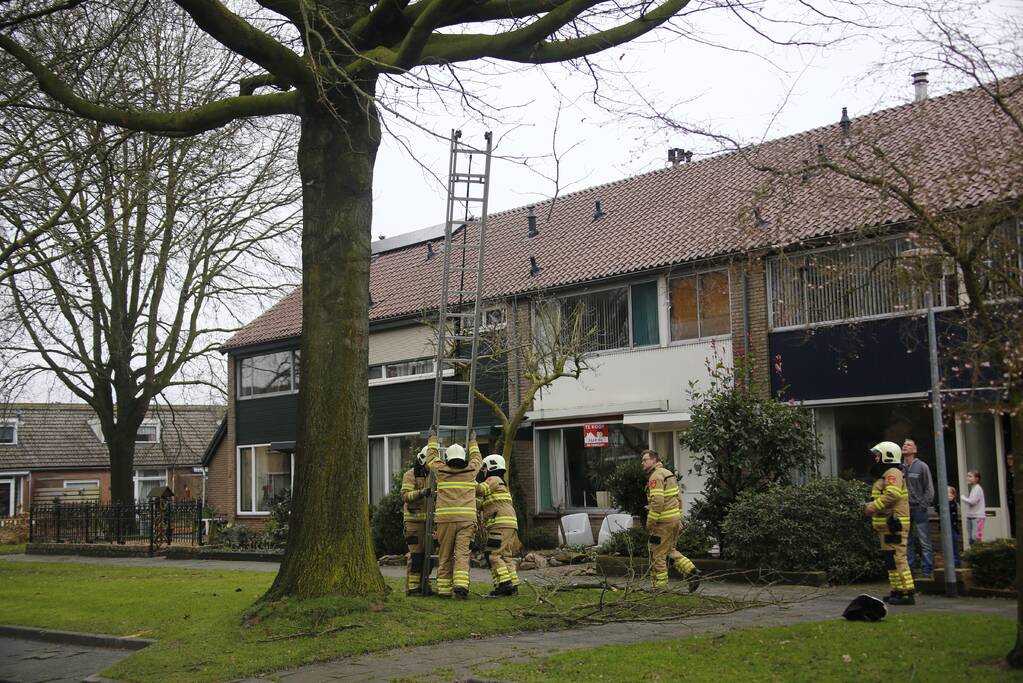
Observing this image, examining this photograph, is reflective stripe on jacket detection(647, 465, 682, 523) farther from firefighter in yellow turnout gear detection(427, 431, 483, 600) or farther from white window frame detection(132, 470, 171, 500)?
white window frame detection(132, 470, 171, 500)

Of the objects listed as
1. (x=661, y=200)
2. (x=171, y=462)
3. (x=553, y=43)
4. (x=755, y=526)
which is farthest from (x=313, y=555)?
(x=171, y=462)

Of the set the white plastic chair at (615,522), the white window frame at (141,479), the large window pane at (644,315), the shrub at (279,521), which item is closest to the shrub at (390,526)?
the shrub at (279,521)

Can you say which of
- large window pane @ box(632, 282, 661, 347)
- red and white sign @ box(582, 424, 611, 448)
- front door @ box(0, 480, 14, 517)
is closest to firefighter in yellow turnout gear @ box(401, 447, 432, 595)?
red and white sign @ box(582, 424, 611, 448)

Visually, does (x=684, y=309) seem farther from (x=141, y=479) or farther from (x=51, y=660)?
(x=141, y=479)

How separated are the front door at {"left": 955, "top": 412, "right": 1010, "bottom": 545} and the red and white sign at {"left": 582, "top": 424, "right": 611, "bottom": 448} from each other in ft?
24.5

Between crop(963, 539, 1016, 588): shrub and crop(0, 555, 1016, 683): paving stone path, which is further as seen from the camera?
crop(963, 539, 1016, 588): shrub

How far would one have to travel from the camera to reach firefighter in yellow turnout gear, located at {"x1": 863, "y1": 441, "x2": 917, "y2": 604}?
1303 cm

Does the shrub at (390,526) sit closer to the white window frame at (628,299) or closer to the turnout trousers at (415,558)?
the white window frame at (628,299)

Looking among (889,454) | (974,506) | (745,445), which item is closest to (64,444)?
(745,445)

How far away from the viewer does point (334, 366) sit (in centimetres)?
1210

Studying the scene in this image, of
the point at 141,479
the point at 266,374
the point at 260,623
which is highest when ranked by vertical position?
the point at 266,374

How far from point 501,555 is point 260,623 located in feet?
11.6

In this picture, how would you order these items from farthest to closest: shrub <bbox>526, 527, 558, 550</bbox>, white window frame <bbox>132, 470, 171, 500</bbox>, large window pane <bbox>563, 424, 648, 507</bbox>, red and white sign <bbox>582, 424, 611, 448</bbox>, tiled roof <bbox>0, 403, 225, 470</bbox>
→ white window frame <bbox>132, 470, 171, 500</bbox> → tiled roof <bbox>0, 403, 225, 470</bbox> → shrub <bbox>526, 527, 558, 550</bbox> → red and white sign <bbox>582, 424, 611, 448</bbox> → large window pane <bbox>563, 424, 648, 507</bbox>

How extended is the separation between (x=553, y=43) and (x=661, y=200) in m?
14.2
